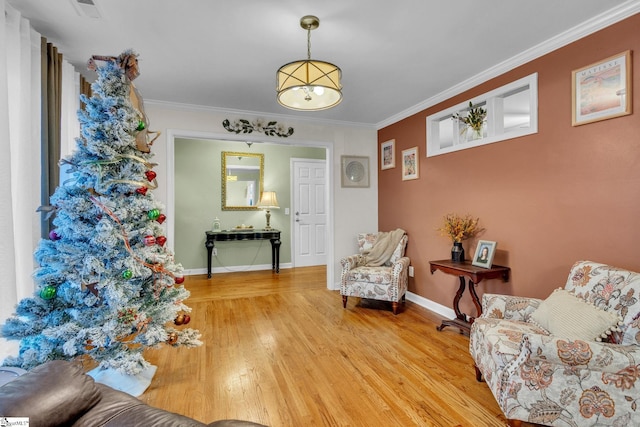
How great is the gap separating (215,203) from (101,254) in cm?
390

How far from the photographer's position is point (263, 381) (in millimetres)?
2168

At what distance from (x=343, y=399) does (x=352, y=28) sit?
2.51m

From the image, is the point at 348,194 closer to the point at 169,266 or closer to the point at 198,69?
the point at 198,69

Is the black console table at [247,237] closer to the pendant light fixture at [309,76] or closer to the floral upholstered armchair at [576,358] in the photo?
the pendant light fixture at [309,76]

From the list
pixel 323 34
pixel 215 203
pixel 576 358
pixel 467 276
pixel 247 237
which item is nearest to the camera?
pixel 576 358

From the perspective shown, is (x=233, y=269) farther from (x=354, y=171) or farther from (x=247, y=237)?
(x=354, y=171)

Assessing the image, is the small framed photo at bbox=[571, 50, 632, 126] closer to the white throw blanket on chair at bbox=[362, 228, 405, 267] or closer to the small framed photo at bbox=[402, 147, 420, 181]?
the small framed photo at bbox=[402, 147, 420, 181]

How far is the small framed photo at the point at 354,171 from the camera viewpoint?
4.62 meters

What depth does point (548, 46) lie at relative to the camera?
241 cm

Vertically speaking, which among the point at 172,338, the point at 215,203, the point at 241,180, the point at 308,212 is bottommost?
the point at 172,338

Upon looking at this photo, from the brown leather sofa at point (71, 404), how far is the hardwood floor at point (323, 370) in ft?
3.12

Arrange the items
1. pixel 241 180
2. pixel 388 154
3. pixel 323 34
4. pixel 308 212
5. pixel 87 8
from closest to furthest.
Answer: pixel 87 8 < pixel 323 34 < pixel 388 154 < pixel 241 180 < pixel 308 212

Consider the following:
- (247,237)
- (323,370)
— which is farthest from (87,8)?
(247,237)

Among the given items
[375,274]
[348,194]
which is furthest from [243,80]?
[375,274]
